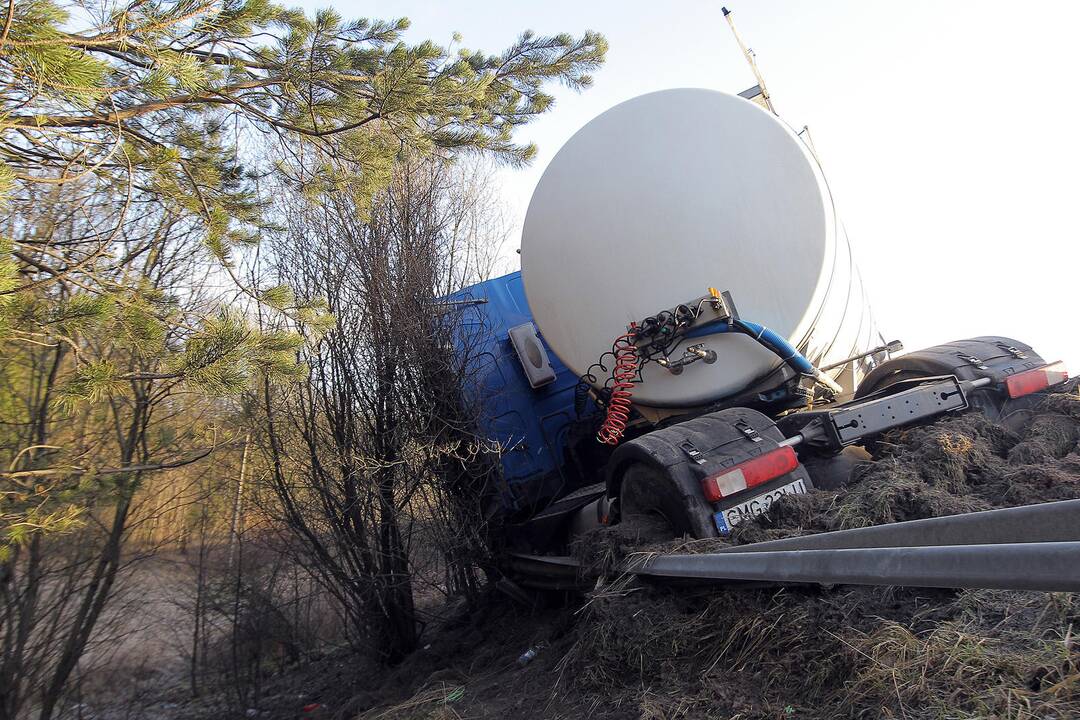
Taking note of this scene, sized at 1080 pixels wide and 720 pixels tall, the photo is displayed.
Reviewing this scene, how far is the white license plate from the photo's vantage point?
3.30 m

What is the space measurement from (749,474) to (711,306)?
3.59ft

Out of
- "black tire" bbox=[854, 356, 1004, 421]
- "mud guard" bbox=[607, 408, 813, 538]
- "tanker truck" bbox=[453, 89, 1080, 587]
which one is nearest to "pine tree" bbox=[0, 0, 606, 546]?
"tanker truck" bbox=[453, 89, 1080, 587]

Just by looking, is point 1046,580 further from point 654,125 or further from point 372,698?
point 372,698

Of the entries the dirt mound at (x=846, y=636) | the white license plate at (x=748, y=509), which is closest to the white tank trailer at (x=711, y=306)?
the white license plate at (x=748, y=509)

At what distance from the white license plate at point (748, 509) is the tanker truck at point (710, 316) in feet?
0.05

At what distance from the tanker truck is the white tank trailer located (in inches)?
0.4

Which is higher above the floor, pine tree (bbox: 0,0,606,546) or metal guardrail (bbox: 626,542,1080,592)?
pine tree (bbox: 0,0,606,546)

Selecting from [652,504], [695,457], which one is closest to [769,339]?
[695,457]

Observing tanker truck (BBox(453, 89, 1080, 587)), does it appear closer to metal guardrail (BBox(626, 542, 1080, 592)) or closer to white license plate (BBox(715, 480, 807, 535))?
white license plate (BBox(715, 480, 807, 535))

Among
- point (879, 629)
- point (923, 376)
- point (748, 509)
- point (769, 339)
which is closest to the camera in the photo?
point (879, 629)

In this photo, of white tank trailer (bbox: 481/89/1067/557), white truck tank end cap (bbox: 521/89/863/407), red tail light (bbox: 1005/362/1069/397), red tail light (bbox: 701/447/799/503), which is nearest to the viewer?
red tail light (bbox: 701/447/799/503)

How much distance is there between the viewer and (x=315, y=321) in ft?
14.0

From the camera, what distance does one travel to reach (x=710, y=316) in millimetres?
4145

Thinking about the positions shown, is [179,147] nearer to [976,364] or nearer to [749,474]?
[749,474]
